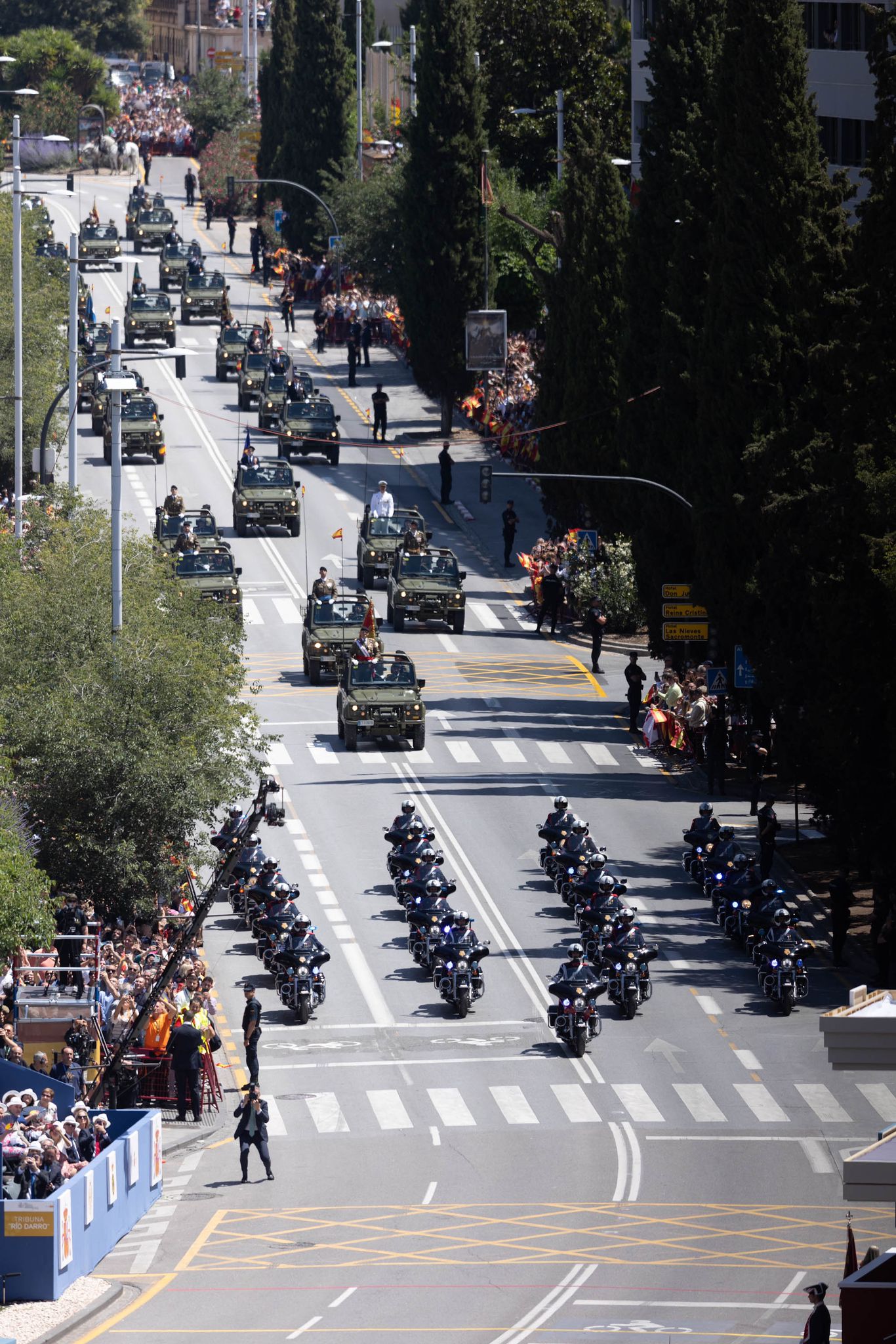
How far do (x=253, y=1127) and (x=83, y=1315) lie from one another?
16.2 ft

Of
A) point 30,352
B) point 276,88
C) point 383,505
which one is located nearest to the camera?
point 383,505

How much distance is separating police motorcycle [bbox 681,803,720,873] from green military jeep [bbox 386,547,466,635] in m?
18.4

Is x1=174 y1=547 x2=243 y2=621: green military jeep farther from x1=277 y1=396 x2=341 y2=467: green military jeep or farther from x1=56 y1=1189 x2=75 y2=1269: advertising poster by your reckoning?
x1=56 y1=1189 x2=75 y2=1269: advertising poster

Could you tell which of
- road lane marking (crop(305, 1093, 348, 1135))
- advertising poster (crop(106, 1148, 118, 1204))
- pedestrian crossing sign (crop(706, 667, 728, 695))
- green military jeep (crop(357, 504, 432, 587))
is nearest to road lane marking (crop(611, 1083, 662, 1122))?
road lane marking (crop(305, 1093, 348, 1135))

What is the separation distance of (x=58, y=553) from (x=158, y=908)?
706cm

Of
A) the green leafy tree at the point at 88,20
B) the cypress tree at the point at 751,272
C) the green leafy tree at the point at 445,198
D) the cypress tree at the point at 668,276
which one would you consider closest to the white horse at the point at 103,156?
the green leafy tree at the point at 88,20

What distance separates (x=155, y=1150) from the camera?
105ft

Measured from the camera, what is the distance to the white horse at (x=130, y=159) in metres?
146

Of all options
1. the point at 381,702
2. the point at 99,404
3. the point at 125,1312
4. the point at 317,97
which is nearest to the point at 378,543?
the point at 381,702

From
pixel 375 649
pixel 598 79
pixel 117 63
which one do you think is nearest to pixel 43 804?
pixel 375 649

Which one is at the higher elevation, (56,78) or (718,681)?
(56,78)

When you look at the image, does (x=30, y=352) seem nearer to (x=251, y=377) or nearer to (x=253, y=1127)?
(x=251, y=377)

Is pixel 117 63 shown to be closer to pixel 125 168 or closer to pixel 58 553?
pixel 125 168

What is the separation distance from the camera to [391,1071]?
37.1 meters
